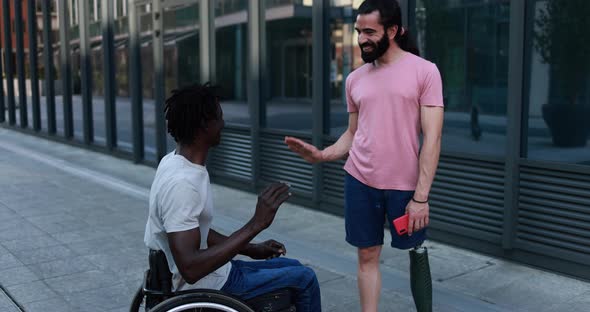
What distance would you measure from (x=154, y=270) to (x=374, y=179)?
114cm

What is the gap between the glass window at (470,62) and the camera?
5262mm

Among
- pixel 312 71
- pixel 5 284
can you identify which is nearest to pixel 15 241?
pixel 5 284

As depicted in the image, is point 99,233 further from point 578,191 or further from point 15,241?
point 578,191

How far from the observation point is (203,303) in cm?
246

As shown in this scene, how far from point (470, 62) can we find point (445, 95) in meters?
0.35

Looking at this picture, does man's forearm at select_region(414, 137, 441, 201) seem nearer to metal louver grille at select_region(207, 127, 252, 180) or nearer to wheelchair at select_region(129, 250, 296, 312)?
wheelchair at select_region(129, 250, 296, 312)

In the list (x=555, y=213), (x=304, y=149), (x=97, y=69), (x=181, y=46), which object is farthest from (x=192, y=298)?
(x=97, y=69)

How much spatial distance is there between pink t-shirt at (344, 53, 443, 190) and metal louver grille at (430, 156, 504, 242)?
2284 mm

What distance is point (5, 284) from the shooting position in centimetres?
473

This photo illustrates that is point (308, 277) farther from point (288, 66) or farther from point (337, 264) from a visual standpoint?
point (288, 66)

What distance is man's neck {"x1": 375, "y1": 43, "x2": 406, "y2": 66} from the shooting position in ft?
10.2

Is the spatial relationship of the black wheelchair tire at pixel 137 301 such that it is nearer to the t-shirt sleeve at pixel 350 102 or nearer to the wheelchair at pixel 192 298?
the wheelchair at pixel 192 298

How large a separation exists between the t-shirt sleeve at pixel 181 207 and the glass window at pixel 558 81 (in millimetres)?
3290

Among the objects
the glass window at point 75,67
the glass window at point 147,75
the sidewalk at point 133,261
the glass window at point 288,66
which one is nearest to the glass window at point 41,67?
the glass window at point 75,67
